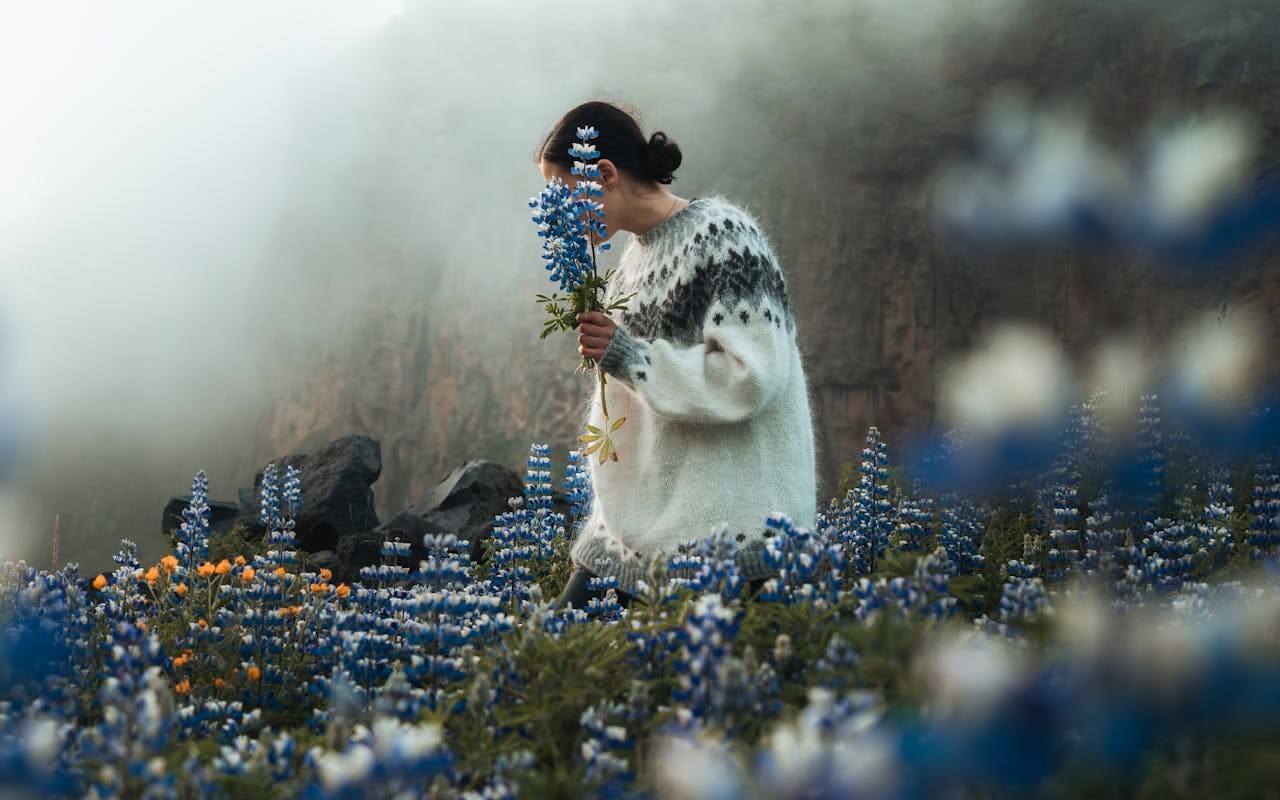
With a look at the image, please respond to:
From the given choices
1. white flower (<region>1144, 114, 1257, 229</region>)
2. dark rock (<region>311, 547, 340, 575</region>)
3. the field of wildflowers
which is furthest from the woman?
white flower (<region>1144, 114, 1257, 229</region>)

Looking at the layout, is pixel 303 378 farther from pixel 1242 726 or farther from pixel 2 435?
pixel 1242 726

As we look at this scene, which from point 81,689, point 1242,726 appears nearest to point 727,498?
point 81,689

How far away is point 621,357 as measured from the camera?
10.2ft

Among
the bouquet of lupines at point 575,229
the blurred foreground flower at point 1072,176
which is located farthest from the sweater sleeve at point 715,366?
the blurred foreground flower at point 1072,176

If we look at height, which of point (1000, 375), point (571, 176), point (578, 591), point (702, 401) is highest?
point (1000, 375)

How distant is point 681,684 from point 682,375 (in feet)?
4.46

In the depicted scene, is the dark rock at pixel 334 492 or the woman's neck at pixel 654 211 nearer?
the woman's neck at pixel 654 211

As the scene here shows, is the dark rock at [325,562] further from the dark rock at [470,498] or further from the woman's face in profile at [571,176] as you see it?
the woman's face in profile at [571,176]

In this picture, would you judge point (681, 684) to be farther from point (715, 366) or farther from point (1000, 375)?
point (1000, 375)

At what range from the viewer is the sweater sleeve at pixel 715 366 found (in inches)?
123

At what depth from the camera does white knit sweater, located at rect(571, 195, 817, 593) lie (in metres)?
3.15

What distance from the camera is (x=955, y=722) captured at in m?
1.20

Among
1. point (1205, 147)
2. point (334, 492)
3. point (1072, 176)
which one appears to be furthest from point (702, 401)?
point (1205, 147)

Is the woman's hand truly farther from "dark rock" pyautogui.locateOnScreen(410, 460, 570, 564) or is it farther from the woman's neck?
"dark rock" pyautogui.locateOnScreen(410, 460, 570, 564)
